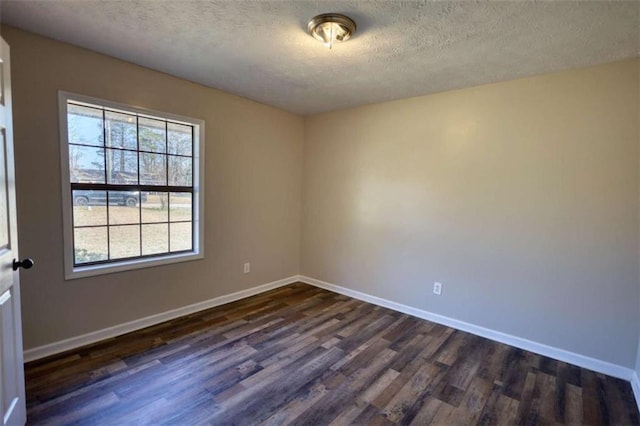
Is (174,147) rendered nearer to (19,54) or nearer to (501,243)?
(19,54)

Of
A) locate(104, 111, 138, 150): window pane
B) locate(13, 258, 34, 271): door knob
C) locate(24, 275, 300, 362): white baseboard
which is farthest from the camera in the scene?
locate(104, 111, 138, 150): window pane

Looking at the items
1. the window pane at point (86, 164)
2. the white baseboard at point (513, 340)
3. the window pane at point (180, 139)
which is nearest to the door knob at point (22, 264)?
the window pane at point (86, 164)

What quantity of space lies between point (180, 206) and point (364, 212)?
2092 millimetres

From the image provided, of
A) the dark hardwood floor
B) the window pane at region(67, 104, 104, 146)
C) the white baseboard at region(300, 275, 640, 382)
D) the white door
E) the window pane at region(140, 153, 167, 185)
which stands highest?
the window pane at region(67, 104, 104, 146)

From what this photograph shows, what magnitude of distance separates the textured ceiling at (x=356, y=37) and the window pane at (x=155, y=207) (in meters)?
1.17

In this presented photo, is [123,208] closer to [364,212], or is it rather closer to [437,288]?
[364,212]

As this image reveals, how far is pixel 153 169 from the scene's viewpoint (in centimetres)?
294

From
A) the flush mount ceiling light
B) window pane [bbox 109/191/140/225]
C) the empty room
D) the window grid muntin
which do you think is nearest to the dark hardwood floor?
the empty room

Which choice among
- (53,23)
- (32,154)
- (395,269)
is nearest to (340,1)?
(53,23)

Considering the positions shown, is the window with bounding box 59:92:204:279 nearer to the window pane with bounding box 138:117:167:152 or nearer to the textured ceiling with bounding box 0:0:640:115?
the window pane with bounding box 138:117:167:152

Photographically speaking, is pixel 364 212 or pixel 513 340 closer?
pixel 513 340

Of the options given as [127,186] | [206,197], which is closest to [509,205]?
[206,197]

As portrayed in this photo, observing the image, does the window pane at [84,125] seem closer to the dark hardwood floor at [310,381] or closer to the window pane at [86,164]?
the window pane at [86,164]

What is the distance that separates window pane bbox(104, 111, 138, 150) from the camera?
262 centimetres
